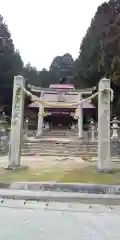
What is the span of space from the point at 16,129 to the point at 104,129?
2.51 m

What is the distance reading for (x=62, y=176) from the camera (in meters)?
7.35

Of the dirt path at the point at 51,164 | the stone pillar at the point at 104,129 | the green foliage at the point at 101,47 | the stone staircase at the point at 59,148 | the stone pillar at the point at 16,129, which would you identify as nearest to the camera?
the stone pillar at the point at 104,129

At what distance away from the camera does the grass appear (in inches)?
273

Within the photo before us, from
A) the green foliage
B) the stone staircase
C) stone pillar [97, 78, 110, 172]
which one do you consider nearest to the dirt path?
stone pillar [97, 78, 110, 172]

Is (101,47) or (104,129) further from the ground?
(101,47)

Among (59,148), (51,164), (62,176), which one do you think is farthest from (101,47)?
(62,176)

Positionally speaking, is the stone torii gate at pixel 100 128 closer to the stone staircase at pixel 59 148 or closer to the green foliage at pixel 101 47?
the stone staircase at pixel 59 148

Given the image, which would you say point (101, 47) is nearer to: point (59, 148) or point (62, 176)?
point (59, 148)

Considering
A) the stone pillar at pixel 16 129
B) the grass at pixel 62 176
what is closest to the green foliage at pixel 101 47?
the stone pillar at pixel 16 129

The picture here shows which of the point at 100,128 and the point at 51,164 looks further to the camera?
the point at 51,164

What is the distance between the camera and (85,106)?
2286 cm

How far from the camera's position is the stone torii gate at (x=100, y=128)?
8.28 meters

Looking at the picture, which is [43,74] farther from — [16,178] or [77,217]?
[77,217]

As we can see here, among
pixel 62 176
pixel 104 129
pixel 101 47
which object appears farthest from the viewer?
pixel 101 47
